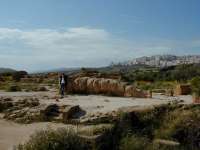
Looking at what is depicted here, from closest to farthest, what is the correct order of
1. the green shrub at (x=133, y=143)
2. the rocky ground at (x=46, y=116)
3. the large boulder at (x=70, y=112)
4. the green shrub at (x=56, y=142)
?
the green shrub at (x=56, y=142), the green shrub at (x=133, y=143), the rocky ground at (x=46, y=116), the large boulder at (x=70, y=112)

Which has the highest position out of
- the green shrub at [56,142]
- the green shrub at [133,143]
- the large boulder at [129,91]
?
the large boulder at [129,91]

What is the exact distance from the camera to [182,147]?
14.0 m

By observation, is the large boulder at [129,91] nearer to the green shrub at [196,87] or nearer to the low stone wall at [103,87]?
the low stone wall at [103,87]

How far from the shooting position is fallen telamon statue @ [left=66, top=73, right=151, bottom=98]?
2435 cm

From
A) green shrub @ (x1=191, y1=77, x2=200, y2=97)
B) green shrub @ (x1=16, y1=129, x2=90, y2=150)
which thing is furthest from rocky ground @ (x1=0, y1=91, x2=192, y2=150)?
green shrub @ (x1=191, y1=77, x2=200, y2=97)

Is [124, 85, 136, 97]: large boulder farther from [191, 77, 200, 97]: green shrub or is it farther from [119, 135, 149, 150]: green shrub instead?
[119, 135, 149, 150]: green shrub

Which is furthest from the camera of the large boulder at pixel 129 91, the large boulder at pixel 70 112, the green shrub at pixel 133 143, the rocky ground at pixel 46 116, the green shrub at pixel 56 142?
the large boulder at pixel 129 91

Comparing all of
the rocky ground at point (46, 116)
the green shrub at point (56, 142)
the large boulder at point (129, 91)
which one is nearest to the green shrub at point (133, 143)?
the green shrub at point (56, 142)

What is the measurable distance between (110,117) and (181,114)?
115 inches

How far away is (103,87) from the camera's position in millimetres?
25578

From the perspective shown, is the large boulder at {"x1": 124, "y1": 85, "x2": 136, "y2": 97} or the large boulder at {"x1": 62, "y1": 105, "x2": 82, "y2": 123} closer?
the large boulder at {"x1": 62, "y1": 105, "x2": 82, "y2": 123}

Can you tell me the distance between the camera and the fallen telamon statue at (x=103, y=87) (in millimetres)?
24350

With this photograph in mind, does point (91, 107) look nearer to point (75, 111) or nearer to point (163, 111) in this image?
point (75, 111)

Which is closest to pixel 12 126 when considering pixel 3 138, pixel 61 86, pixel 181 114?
pixel 3 138
